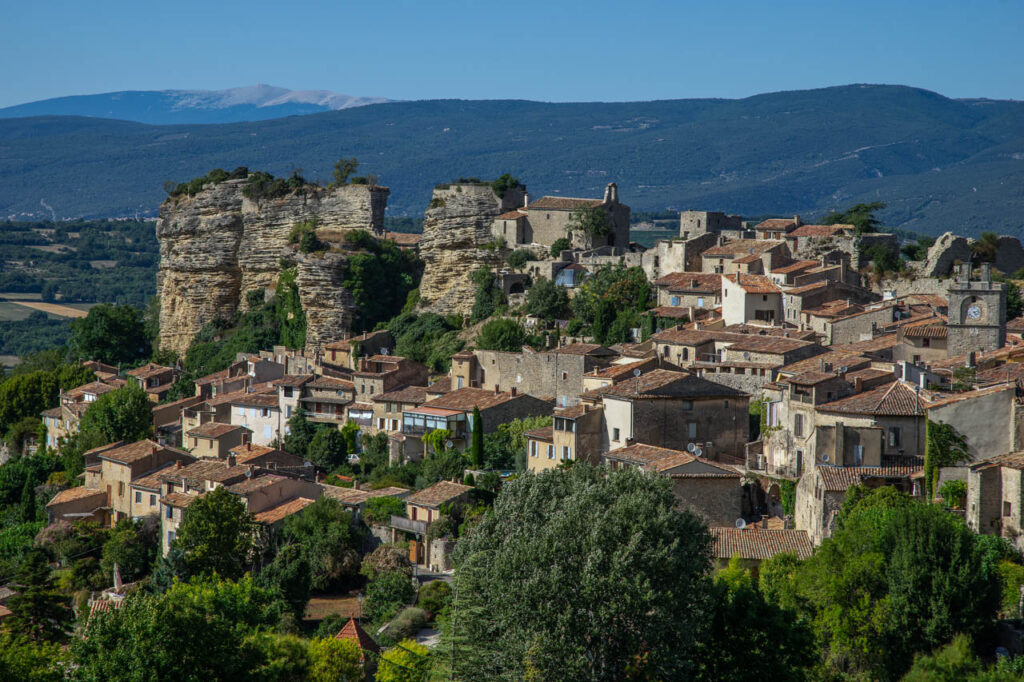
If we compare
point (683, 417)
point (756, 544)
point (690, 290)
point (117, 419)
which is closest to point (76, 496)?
point (117, 419)

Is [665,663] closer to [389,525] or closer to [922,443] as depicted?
[922,443]

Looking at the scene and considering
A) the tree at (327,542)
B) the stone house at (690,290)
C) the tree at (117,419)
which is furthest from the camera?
the tree at (117,419)

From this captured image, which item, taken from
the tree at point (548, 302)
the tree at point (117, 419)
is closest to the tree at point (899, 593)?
the tree at point (548, 302)

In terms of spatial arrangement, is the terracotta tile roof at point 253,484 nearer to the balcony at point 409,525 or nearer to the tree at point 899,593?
the balcony at point 409,525

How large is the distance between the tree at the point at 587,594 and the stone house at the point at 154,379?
3797cm

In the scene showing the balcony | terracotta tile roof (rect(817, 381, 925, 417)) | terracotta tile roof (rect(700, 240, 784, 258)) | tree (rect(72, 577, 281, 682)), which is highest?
terracotta tile roof (rect(700, 240, 784, 258))

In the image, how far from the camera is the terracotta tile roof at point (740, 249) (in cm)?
5730

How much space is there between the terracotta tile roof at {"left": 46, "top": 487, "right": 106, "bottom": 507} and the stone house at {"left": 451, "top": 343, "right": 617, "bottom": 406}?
518 inches

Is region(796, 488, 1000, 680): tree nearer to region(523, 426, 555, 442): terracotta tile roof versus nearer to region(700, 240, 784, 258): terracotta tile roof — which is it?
region(523, 426, 555, 442): terracotta tile roof

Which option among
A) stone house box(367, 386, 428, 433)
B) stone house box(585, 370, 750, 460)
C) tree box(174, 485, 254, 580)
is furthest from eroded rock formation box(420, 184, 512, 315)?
stone house box(585, 370, 750, 460)

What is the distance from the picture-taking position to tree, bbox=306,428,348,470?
4969 cm

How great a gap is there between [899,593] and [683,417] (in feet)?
42.6

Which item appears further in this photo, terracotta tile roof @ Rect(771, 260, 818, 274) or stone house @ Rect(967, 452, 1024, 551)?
terracotta tile roof @ Rect(771, 260, 818, 274)

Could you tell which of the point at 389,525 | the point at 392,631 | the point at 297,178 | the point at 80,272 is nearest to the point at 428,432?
the point at 389,525
